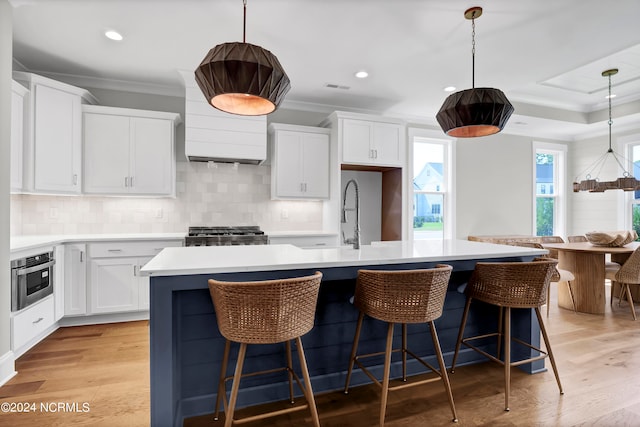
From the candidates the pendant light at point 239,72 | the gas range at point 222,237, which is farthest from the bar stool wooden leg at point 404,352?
the gas range at point 222,237

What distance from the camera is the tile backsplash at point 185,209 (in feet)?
12.1

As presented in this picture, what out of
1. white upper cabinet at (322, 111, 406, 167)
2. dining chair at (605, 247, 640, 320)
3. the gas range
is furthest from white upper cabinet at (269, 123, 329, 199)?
dining chair at (605, 247, 640, 320)

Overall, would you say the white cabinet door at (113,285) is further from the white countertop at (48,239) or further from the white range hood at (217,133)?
the white range hood at (217,133)

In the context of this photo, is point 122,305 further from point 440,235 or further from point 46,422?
point 440,235

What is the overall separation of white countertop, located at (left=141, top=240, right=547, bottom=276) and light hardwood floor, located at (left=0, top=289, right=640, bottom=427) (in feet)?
2.85

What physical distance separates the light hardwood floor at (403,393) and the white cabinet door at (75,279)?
0.37 m

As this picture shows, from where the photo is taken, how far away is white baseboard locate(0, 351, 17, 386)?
2320mm

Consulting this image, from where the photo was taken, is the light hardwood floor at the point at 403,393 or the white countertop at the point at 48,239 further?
the white countertop at the point at 48,239

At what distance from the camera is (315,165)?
4.41 m

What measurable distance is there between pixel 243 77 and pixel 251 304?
108 cm

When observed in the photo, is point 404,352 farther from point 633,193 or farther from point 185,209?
point 633,193

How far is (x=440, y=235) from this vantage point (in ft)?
18.0
